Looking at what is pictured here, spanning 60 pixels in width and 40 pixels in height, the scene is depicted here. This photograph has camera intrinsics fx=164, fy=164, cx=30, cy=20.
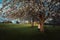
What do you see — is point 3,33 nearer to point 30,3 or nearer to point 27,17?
point 27,17

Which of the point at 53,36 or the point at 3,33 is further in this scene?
the point at 53,36

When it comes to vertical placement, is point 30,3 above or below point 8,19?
above

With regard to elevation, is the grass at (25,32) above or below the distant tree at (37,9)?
below

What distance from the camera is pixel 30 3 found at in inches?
137

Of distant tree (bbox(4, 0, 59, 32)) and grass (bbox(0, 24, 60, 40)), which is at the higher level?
distant tree (bbox(4, 0, 59, 32))

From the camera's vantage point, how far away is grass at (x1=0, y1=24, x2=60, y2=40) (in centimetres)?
343

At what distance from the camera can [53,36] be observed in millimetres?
3670

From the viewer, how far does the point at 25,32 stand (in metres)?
3.55

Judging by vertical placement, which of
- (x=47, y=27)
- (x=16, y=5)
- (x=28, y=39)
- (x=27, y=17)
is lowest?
(x=28, y=39)

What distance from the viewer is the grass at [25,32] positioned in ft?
11.3

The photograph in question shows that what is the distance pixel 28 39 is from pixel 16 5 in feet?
2.49

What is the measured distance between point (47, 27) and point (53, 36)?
10.2 inches

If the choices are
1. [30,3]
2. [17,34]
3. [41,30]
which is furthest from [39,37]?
[30,3]

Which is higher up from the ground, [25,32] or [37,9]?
[37,9]
